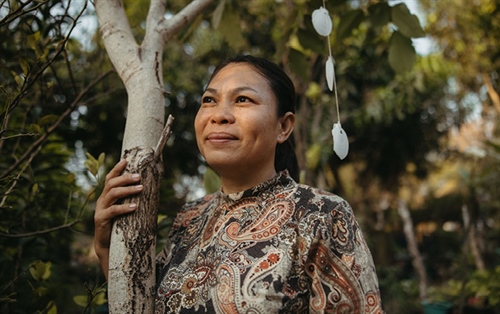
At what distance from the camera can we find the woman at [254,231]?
120cm

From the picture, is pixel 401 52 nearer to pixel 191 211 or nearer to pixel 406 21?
pixel 406 21

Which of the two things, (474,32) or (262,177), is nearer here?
(262,177)

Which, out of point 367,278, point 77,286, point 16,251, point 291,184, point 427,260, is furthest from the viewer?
point 427,260

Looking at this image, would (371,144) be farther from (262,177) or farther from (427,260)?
(262,177)

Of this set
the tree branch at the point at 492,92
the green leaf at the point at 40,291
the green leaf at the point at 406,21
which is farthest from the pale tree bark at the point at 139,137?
the tree branch at the point at 492,92

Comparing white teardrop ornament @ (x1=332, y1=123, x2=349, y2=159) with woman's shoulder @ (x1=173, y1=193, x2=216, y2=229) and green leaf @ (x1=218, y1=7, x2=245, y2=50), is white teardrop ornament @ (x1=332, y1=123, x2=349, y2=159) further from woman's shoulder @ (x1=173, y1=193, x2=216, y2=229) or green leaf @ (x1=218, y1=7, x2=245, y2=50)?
green leaf @ (x1=218, y1=7, x2=245, y2=50)

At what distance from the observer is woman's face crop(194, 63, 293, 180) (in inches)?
53.5

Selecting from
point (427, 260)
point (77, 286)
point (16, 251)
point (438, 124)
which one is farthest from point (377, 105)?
point (16, 251)

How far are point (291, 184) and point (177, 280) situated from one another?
0.41 meters

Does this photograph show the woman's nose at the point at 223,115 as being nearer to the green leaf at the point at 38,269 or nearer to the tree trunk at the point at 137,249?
the tree trunk at the point at 137,249

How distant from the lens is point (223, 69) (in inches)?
59.1

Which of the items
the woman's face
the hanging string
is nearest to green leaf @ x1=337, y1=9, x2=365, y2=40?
the hanging string

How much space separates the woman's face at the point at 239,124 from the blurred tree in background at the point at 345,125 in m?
0.45

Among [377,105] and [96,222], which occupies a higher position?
[377,105]
